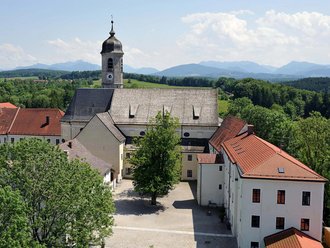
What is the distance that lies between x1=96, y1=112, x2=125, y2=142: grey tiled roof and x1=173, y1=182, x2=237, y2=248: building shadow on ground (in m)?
13.3

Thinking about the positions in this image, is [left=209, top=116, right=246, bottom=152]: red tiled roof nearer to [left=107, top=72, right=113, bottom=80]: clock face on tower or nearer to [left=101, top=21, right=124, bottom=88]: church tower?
[left=101, top=21, right=124, bottom=88]: church tower

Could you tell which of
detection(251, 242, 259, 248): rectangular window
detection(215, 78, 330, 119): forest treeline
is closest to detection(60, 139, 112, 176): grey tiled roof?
detection(251, 242, 259, 248): rectangular window

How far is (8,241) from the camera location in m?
17.4

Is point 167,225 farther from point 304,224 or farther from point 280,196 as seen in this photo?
point 304,224

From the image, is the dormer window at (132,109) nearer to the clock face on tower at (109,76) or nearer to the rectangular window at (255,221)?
the clock face on tower at (109,76)

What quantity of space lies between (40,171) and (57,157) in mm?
1593

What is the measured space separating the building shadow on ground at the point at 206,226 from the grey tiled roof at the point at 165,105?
13041mm

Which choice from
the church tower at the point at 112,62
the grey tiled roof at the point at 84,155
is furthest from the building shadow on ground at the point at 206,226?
the church tower at the point at 112,62

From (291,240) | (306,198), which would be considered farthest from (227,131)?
(291,240)

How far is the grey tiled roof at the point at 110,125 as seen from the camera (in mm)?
50306

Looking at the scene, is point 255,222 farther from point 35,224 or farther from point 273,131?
point 273,131

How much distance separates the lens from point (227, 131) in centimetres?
4644

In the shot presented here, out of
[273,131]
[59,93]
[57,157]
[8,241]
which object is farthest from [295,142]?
[59,93]

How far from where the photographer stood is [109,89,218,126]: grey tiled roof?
53.9 m
